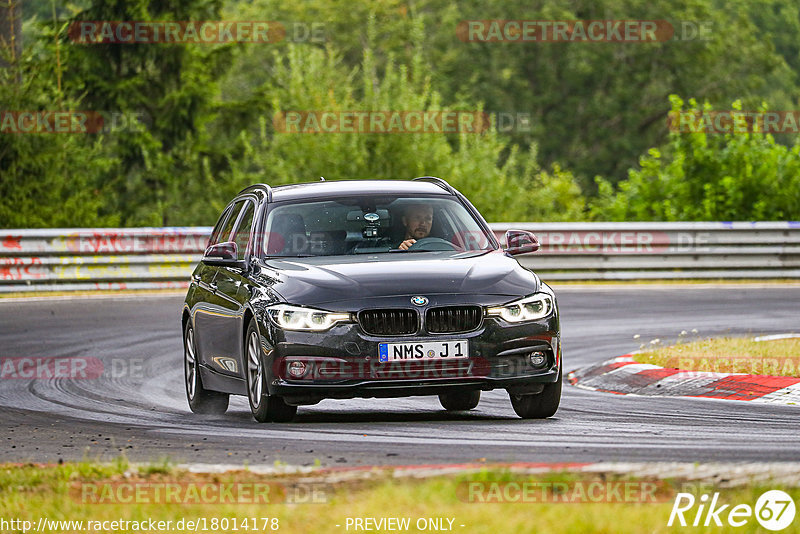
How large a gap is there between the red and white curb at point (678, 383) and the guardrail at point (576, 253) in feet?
35.3

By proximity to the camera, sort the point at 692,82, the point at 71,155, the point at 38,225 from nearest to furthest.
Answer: the point at 38,225 → the point at 71,155 → the point at 692,82

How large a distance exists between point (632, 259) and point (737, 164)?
15.3 ft

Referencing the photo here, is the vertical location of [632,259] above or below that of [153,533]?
below

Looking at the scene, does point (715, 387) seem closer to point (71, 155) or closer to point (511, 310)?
point (511, 310)

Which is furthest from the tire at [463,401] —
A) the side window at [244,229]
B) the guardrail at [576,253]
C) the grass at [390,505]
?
the guardrail at [576,253]

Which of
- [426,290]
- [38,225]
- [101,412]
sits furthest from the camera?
[38,225]

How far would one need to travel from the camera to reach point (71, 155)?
29656mm

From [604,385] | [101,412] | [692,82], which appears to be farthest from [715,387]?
[692,82]

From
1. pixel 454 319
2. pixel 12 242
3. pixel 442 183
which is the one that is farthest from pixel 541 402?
pixel 12 242

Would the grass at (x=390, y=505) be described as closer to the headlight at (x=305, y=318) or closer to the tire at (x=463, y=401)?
the headlight at (x=305, y=318)

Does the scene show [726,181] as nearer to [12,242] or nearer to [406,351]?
[12,242]

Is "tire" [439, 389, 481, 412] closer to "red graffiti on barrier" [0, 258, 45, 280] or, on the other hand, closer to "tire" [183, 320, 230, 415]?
"tire" [183, 320, 230, 415]

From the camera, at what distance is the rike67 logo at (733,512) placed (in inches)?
218

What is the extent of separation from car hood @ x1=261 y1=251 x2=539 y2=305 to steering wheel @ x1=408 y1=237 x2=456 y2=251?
1.00 feet
